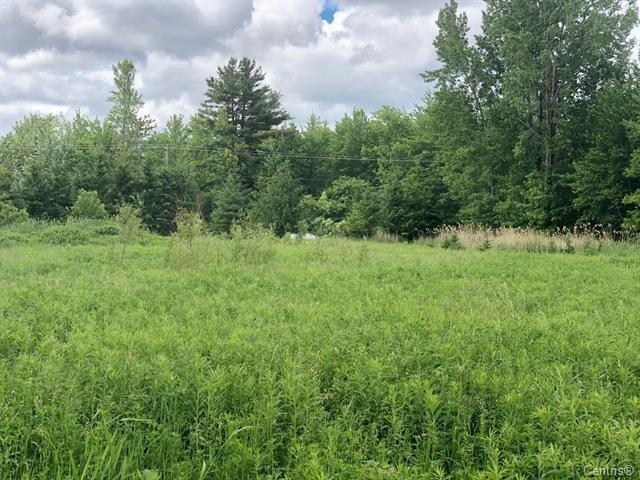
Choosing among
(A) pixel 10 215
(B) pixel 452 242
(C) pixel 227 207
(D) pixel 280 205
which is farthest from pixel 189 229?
(C) pixel 227 207

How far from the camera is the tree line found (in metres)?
19.2

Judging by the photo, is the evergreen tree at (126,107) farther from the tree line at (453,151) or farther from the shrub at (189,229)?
the shrub at (189,229)

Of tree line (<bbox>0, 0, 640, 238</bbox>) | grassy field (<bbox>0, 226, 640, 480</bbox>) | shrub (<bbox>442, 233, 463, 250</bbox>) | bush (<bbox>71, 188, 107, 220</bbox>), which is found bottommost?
grassy field (<bbox>0, 226, 640, 480</bbox>)

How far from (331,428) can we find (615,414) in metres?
1.53

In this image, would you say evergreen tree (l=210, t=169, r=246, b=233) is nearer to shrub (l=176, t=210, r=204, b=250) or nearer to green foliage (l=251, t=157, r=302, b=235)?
green foliage (l=251, t=157, r=302, b=235)

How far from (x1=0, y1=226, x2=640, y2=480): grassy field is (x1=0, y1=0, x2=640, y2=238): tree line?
9840 mm

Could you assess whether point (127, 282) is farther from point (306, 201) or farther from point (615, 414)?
point (306, 201)

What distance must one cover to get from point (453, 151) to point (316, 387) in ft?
76.0

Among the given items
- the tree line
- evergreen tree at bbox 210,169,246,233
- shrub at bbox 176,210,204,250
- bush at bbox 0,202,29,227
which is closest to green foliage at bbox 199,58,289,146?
the tree line

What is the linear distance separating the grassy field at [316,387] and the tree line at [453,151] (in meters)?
9.84

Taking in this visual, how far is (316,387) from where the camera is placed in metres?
2.77

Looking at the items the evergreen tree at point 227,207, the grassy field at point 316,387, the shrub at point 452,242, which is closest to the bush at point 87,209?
the evergreen tree at point 227,207

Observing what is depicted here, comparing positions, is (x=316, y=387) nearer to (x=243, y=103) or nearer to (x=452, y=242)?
(x=452, y=242)

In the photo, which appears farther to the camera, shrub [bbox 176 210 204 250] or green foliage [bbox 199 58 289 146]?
green foliage [bbox 199 58 289 146]
